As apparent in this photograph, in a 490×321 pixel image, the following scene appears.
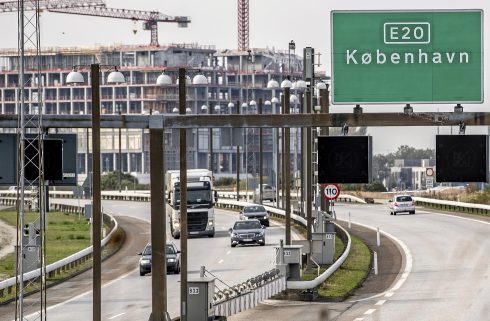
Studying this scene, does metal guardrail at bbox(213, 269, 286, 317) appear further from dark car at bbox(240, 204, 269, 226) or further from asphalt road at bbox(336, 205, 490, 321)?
dark car at bbox(240, 204, 269, 226)

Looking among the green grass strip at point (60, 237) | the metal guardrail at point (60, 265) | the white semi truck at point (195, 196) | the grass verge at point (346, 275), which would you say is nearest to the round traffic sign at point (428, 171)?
the green grass strip at point (60, 237)

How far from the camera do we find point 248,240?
86125mm

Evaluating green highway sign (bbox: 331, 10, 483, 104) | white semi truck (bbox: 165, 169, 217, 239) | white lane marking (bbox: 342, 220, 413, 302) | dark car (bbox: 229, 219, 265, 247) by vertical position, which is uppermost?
green highway sign (bbox: 331, 10, 483, 104)

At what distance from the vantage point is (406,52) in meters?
34.8

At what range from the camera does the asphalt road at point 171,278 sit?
5116 centimetres

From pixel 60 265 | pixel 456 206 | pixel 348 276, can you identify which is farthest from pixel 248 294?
pixel 456 206

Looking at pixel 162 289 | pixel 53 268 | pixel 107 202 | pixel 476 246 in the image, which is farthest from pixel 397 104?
pixel 107 202

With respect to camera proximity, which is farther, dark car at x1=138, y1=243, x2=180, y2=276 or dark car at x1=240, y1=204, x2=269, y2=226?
dark car at x1=240, y1=204, x2=269, y2=226

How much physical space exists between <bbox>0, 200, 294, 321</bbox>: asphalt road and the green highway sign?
53.2ft

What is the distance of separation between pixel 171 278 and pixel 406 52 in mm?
32766

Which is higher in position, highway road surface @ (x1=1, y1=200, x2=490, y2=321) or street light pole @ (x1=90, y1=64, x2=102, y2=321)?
street light pole @ (x1=90, y1=64, x2=102, y2=321)

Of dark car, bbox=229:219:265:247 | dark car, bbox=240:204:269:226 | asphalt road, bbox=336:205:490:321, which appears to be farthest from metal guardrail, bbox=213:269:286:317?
dark car, bbox=240:204:269:226

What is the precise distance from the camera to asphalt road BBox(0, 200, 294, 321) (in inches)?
2014

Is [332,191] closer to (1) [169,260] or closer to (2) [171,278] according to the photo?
(1) [169,260]
